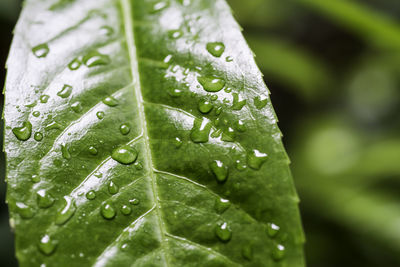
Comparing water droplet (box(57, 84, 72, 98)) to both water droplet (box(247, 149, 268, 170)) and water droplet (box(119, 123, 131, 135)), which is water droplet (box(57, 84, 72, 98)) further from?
water droplet (box(247, 149, 268, 170))

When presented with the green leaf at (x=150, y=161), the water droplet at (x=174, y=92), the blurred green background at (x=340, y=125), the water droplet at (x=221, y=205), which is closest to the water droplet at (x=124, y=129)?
the green leaf at (x=150, y=161)

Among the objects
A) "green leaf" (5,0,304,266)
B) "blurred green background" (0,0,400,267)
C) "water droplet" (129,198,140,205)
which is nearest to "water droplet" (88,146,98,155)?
"green leaf" (5,0,304,266)

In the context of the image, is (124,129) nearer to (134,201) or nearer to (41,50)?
(134,201)

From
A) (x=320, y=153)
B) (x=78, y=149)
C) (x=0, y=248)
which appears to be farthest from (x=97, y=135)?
(x=320, y=153)

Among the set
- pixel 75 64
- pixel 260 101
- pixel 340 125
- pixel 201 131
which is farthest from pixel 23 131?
pixel 340 125

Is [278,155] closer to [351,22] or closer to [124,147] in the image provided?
[124,147]

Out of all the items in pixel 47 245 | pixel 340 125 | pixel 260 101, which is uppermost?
pixel 260 101
